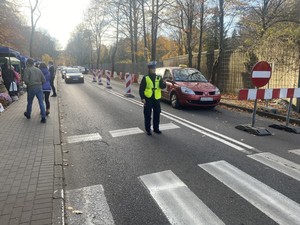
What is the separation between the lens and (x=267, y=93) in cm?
836

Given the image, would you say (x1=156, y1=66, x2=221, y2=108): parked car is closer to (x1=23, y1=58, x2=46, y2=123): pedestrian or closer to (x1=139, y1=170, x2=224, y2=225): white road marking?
(x1=23, y1=58, x2=46, y2=123): pedestrian

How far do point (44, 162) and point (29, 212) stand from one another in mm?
1916

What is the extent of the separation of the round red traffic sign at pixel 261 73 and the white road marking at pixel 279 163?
2733 mm

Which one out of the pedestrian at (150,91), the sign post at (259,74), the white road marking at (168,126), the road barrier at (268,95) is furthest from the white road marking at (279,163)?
the white road marking at (168,126)

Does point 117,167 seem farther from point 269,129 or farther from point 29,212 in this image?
point 269,129

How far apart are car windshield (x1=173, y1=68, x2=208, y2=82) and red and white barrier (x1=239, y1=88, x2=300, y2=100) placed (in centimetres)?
476

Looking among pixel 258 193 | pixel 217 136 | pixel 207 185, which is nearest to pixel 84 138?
pixel 217 136

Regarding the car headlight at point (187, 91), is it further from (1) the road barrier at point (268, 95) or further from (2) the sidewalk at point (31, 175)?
(2) the sidewalk at point (31, 175)

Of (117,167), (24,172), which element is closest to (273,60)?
(117,167)

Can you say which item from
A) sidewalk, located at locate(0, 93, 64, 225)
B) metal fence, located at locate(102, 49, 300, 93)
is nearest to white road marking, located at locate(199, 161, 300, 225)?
sidewalk, located at locate(0, 93, 64, 225)

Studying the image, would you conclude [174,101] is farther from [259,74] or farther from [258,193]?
[258,193]

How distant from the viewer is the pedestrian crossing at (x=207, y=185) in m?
3.64

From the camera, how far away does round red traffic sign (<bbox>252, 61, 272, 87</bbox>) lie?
26.6 ft

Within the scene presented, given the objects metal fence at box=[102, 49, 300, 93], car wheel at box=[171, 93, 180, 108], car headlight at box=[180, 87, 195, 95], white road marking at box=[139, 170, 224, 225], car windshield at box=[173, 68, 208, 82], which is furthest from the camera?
car windshield at box=[173, 68, 208, 82]
